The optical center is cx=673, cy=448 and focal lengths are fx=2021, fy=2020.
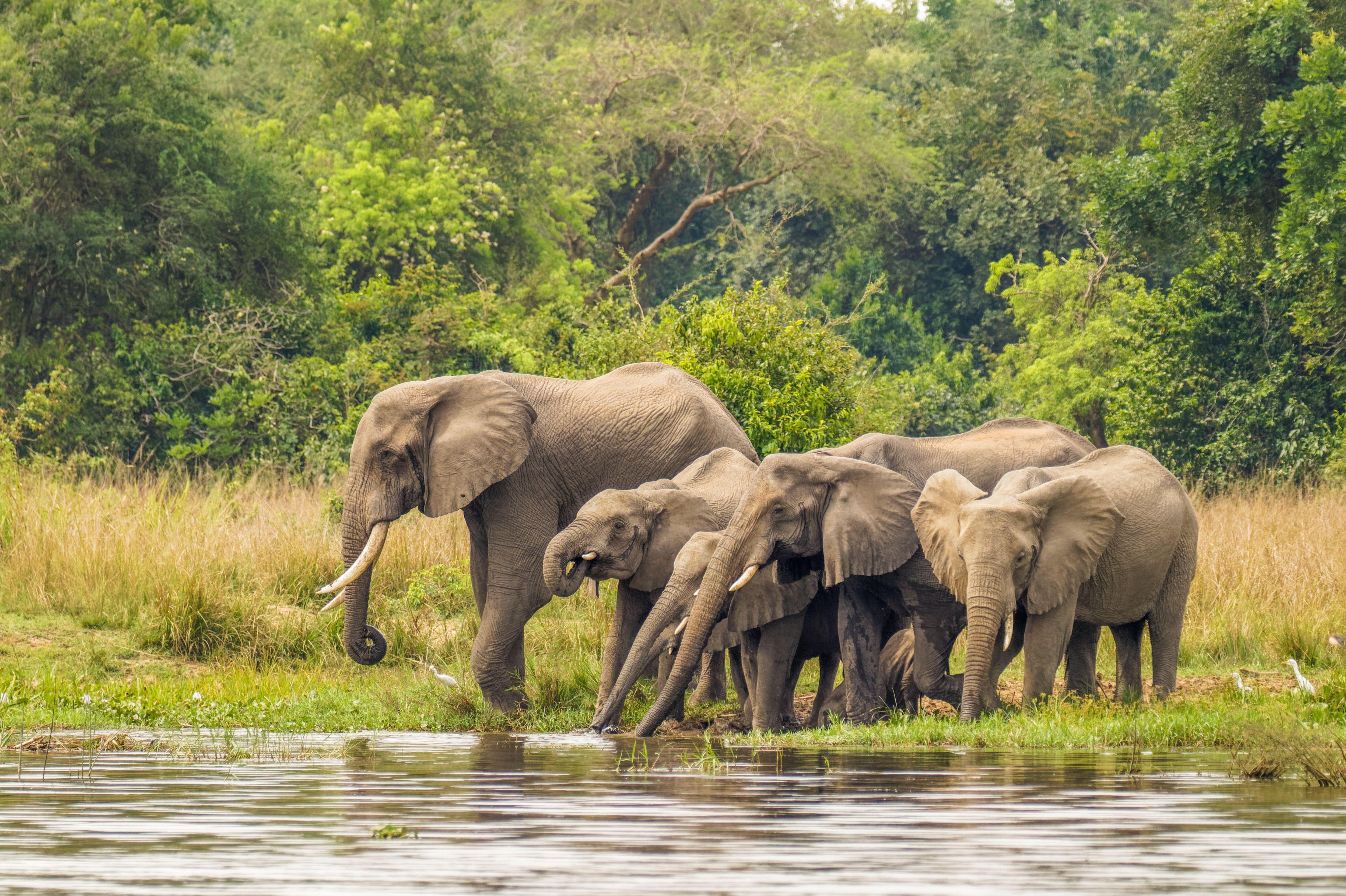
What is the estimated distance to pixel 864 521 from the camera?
12172 mm

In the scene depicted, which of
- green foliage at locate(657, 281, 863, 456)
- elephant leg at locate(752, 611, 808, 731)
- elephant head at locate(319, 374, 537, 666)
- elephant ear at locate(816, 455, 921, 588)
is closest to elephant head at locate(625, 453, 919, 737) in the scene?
elephant ear at locate(816, 455, 921, 588)

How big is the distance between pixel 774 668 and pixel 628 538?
46.1 inches

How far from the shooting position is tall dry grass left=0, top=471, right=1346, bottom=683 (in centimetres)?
1557

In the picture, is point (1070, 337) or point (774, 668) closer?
point (774, 668)

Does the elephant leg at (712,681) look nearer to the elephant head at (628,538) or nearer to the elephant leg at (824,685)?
the elephant leg at (824,685)

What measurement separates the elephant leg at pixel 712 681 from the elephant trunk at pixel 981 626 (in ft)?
8.68

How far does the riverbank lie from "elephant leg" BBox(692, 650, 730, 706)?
489 millimetres

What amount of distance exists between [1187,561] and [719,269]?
1133 inches

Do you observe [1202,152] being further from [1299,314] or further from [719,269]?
[719,269]

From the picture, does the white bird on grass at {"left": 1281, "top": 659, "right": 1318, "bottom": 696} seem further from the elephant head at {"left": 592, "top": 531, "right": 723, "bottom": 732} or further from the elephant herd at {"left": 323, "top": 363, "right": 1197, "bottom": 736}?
the elephant head at {"left": 592, "top": 531, "right": 723, "bottom": 732}

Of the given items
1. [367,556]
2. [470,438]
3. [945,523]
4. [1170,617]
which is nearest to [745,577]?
[945,523]

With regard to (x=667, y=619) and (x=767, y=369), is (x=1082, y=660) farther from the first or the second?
(x=767, y=369)

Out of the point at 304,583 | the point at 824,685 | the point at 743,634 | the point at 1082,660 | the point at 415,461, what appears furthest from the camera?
the point at 304,583

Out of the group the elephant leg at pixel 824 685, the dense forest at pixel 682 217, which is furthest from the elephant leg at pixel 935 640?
the dense forest at pixel 682 217
